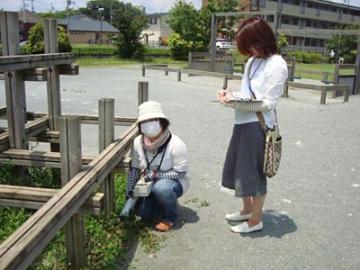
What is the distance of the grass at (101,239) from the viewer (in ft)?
9.72

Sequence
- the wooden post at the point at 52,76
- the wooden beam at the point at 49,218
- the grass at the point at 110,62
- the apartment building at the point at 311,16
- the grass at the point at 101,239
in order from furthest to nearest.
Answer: the apartment building at the point at 311,16, the grass at the point at 110,62, the wooden post at the point at 52,76, the grass at the point at 101,239, the wooden beam at the point at 49,218

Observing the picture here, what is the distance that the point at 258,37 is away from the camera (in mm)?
3121

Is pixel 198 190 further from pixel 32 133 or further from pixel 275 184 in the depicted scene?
pixel 32 133

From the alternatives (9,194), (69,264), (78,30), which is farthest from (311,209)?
(78,30)

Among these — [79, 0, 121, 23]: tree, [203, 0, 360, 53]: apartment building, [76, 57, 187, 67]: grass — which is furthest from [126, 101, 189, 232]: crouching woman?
[79, 0, 121, 23]: tree

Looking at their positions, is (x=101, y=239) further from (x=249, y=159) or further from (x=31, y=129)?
(x=31, y=129)

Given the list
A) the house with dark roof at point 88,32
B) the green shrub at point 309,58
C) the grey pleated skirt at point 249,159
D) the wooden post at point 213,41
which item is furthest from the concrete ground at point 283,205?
the house with dark roof at point 88,32

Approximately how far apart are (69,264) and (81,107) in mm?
7374

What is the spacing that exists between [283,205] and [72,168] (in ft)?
7.69

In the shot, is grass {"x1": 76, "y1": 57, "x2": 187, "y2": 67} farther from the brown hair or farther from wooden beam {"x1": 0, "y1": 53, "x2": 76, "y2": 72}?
the brown hair

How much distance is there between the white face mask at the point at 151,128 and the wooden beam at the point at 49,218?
41 cm

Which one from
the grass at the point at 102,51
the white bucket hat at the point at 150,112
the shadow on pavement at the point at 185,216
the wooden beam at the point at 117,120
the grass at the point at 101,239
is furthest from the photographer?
the grass at the point at 102,51

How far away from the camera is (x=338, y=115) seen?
991cm

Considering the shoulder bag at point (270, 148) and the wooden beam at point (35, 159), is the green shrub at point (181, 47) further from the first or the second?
the shoulder bag at point (270, 148)
